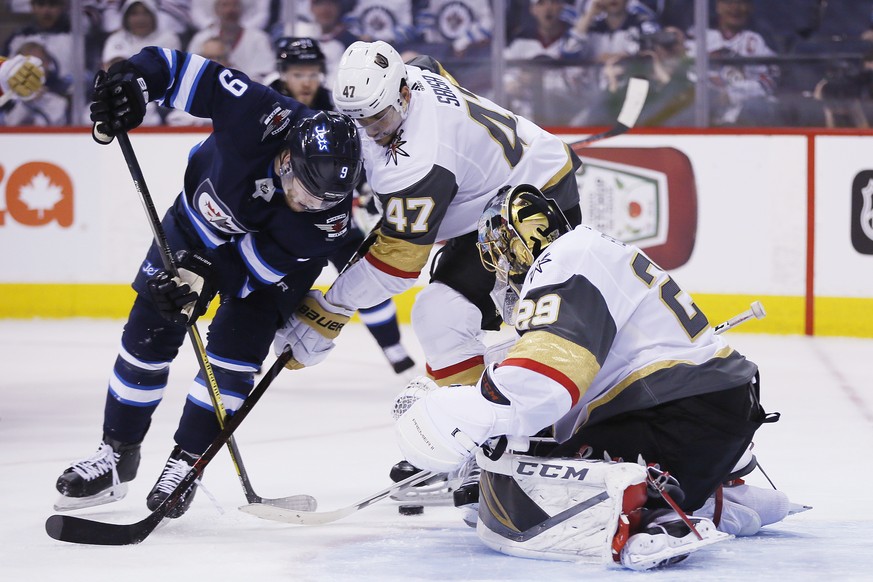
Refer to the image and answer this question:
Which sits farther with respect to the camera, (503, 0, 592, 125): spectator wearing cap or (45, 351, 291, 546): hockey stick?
(503, 0, 592, 125): spectator wearing cap

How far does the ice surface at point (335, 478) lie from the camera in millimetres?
2604

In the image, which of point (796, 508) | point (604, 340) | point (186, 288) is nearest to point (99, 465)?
point (186, 288)

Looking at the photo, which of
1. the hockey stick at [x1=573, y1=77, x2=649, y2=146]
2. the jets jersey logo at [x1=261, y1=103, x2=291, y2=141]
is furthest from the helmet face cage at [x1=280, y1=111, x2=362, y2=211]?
the hockey stick at [x1=573, y1=77, x2=649, y2=146]

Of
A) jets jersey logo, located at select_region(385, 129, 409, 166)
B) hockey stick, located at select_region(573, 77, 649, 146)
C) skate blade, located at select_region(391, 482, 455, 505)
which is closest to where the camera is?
jets jersey logo, located at select_region(385, 129, 409, 166)

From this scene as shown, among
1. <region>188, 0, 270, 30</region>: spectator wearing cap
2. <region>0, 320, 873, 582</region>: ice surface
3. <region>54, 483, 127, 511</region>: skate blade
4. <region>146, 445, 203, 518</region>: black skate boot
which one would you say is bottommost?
<region>0, 320, 873, 582</region>: ice surface

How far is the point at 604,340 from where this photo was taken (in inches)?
96.3

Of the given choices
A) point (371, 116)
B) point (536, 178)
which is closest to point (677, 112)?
point (536, 178)

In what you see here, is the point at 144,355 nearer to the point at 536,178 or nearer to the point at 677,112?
the point at 536,178

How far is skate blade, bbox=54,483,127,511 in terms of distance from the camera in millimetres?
3092

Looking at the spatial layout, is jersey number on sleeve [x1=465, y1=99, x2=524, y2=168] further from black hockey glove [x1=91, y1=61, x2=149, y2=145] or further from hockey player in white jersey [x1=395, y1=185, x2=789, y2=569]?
black hockey glove [x1=91, y1=61, x2=149, y2=145]

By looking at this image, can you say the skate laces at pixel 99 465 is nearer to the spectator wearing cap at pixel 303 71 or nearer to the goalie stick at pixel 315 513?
the goalie stick at pixel 315 513

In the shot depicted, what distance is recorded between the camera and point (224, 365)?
10.0 feet

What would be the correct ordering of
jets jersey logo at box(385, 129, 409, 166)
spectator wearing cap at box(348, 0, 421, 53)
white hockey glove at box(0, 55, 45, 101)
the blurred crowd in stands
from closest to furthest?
jets jersey logo at box(385, 129, 409, 166)
white hockey glove at box(0, 55, 45, 101)
the blurred crowd in stands
spectator wearing cap at box(348, 0, 421, 53)

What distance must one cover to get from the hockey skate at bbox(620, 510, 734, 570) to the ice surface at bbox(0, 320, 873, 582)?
0.13ft
